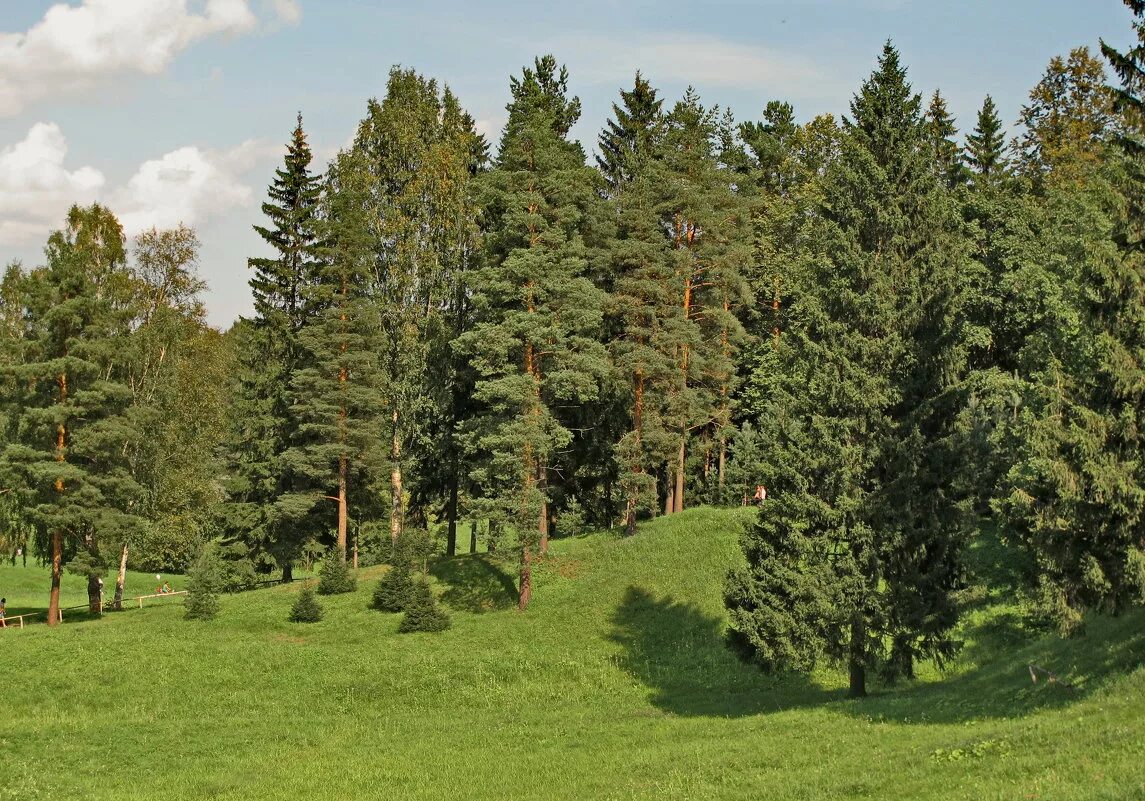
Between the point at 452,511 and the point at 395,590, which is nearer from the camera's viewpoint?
the point at 395,590

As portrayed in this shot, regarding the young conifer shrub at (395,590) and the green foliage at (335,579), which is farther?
the green foliage at (335,579)

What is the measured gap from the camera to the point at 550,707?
3198 centimetres

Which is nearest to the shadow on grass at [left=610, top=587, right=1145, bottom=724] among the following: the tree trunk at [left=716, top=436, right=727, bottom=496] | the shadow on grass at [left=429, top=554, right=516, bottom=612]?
the shadow on grass at [left=429, top=554, right=516, bottom=612]

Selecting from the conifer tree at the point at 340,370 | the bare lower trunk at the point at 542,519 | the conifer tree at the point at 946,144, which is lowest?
the bare lower trunk at the point at 542,519

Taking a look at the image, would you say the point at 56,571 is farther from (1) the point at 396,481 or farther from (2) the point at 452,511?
(2) the point at 452,511

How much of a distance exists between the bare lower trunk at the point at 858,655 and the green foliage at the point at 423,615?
59.0ft

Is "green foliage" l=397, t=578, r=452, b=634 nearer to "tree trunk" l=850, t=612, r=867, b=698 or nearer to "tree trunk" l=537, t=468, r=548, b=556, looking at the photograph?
"tree trunk" l=537, t=468, r=548, b=556

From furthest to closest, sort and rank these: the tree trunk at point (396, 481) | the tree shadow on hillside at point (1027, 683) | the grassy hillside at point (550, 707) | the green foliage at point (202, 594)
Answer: the tree trunk at point (396, 481), the green foliage at point (202, 594), the tree shadow on hillside at point (1027, 683), the grassy hillside at point (550, 707)

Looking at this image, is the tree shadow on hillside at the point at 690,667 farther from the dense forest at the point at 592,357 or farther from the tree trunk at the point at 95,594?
the tree trunk at the point at 95,594

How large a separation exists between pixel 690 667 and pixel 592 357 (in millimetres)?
14441

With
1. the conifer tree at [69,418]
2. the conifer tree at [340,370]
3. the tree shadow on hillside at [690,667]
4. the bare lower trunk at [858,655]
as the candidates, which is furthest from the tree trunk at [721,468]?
the conifer tree at [69,418]

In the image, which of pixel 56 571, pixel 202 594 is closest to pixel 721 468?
pixel 202 594

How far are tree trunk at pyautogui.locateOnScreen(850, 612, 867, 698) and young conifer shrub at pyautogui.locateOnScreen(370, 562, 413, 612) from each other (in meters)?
20.9

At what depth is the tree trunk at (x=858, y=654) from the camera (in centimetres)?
2667
